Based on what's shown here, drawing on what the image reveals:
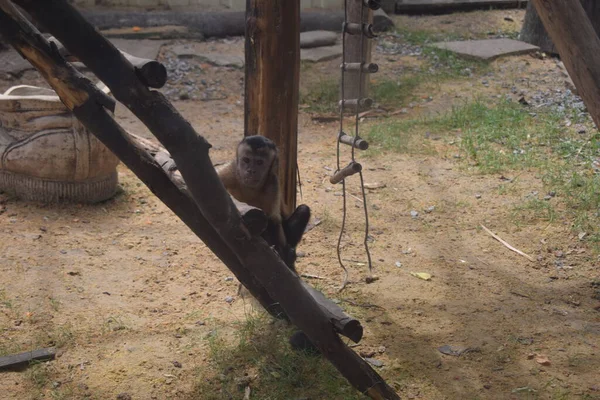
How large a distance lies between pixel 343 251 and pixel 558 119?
13.0ft

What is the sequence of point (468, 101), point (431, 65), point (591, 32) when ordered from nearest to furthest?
1. point (591, 32)
2. point (468, 101)
3. point (431, 65)

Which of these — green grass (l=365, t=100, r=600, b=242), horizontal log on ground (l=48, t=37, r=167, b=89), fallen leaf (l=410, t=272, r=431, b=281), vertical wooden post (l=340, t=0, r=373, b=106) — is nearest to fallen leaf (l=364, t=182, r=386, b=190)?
green grass (l=365, t=100, r=600, b=242)

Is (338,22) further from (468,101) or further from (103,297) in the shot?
(103,297)

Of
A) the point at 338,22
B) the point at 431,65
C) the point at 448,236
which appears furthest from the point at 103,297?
the point at 338,22

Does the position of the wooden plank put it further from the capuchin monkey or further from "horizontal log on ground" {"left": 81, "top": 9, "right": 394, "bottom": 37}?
"horizontal log on ground" {"left": 81, "top": 9, "right": 394, "bottom": 37}

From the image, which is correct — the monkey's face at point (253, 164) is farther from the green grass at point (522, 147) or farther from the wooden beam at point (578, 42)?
the green grass at point (522, 147)

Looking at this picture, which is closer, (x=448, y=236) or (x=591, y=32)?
(x=591, y=32)

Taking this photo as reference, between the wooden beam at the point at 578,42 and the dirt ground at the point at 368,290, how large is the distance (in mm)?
1415

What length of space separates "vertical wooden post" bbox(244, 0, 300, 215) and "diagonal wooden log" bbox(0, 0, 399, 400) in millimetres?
1593

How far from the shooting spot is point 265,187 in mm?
4789

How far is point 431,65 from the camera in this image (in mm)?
10633

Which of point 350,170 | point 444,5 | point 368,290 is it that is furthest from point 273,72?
point 444,5

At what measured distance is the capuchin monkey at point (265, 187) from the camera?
461cm

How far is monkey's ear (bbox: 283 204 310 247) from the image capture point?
499 cm
